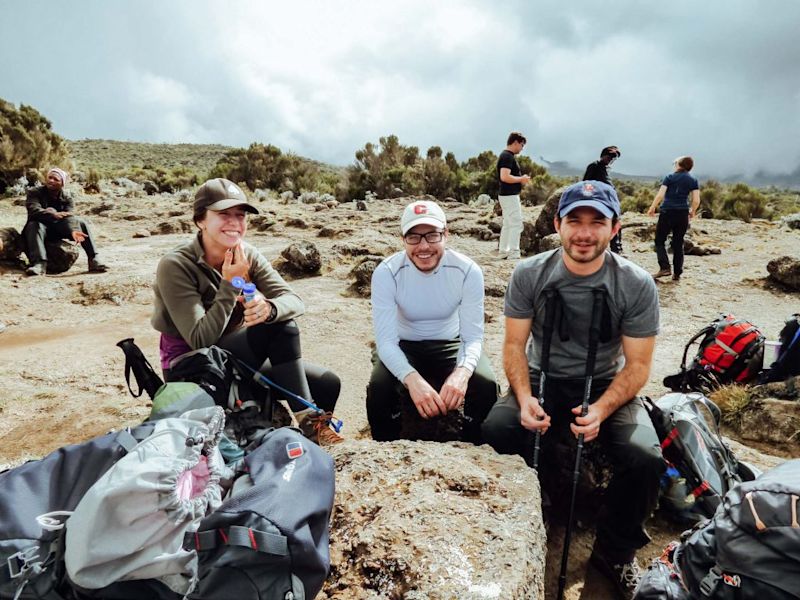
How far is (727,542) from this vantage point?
4.70ft

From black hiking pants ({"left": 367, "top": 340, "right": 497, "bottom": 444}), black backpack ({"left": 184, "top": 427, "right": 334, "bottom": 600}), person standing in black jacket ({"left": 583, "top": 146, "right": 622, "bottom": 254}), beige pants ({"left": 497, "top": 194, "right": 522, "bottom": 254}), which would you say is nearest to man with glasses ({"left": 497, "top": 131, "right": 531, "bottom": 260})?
beige pants ({"left": 497, "top": 194, "right": 522, "bottom": 254})

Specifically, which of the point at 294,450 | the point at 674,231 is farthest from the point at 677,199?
the point at 294,450

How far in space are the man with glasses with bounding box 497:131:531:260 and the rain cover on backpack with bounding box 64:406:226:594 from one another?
278 inches

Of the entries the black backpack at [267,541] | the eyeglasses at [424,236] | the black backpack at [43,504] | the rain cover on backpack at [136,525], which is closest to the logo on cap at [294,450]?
the black backpack at [267,541]

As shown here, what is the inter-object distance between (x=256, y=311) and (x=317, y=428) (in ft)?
2.42

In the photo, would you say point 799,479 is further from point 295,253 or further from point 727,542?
point 295,253

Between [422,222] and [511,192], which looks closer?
[422,222]

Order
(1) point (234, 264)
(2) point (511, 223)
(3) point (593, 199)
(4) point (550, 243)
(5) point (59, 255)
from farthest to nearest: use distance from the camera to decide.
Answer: (2) point (511, 223) → (4) point (550, 243) → (5) point (59, 255) → (1) point (234, 264) → (3) point (593, 199)

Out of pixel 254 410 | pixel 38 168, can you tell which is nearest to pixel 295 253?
pixel 254 410

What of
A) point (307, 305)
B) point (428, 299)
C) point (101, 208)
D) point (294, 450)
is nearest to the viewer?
point (294, 450)

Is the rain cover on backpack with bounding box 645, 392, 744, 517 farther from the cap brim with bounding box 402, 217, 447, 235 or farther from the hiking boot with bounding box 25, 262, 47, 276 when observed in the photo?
the hiking boot with bounding box 25, 262, 47, 276

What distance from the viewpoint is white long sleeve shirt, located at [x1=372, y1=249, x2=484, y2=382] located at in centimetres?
274

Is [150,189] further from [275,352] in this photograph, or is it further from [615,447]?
[615,447]

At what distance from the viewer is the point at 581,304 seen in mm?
2318
